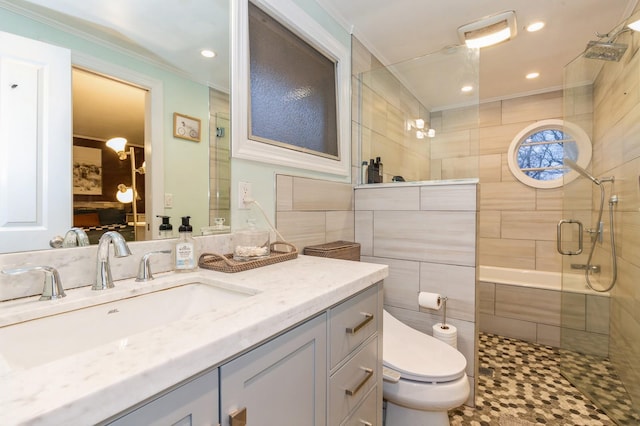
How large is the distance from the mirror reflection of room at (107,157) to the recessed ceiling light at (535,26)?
253 centimetres

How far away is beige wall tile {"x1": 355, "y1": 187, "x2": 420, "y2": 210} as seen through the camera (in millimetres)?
1947

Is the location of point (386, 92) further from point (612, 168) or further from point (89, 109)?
point (89, 109)

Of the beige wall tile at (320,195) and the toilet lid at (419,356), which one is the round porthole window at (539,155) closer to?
the beige wall tile at (320,195)

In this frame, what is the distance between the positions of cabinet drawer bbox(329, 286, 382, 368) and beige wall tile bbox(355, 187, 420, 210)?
38.0 inches

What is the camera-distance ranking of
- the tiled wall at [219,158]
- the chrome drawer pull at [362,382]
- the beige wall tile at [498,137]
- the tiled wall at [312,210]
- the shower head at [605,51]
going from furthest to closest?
1. the beige wall tile at [498,137]
2. the shower head at [605,51]
3. the tiled wall at [312,210]
4. the tiled wall at [219,158]
5. the chrome drawer pull at [362,382]

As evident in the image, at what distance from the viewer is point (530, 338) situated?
2.67m

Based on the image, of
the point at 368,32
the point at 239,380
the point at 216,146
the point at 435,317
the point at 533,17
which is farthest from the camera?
the point at 368,32

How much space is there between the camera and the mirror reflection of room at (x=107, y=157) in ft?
2.92

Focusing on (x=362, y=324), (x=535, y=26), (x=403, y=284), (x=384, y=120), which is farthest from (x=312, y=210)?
(x=535, y=26)

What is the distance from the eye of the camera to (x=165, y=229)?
110 centimetres

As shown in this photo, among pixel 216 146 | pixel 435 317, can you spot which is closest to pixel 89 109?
pixel 216 146

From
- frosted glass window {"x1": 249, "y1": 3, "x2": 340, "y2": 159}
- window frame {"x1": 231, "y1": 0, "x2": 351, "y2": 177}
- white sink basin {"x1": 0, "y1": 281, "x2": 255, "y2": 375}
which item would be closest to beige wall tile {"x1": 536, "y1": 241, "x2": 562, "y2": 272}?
window frame {"x1": 231, "y1": 0, "x2": 351, "y2": 177}

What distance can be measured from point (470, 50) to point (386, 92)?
0.65 meters

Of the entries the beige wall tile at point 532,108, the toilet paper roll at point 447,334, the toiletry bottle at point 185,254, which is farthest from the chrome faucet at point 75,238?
the beige wall tile at point 532,108
